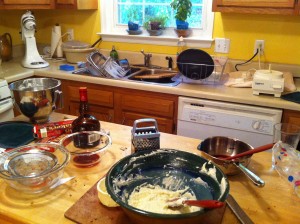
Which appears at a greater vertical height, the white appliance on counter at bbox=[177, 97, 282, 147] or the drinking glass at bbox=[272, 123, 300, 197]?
the drinking glass at bbox=[272, 123, 300, 197]

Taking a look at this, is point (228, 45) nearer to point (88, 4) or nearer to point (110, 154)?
point (88, 4)

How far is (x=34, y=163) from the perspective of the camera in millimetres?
1075

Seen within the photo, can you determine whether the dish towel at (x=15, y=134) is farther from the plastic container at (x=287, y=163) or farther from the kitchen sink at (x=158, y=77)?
the kitchen sink at (x=158, y=77)

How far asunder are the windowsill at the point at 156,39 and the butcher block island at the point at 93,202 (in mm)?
1618

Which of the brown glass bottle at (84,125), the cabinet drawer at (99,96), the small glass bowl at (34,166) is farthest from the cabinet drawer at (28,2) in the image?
the small glass bowl at (34,166)

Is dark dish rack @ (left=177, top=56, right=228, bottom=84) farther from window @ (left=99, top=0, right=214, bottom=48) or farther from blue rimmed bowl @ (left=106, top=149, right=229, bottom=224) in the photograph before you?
blue rimmed bowl @ (left=106, top=149, right=229, bottom=224)

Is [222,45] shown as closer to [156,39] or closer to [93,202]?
[156,39]

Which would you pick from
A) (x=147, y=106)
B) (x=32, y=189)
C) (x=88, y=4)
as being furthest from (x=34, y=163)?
(x=88, y=4)

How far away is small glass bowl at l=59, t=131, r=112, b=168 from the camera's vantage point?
3.80ft

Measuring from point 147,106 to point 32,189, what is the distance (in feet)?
4.60

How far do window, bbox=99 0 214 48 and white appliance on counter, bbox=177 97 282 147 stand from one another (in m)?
0.72

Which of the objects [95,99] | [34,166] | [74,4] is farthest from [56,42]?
[34,166]

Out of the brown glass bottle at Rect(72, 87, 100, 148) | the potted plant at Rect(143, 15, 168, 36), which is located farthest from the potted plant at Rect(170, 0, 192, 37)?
the brown glass bottle at Rect(72, 87, 100, 148)

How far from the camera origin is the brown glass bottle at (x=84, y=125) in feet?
3.96
